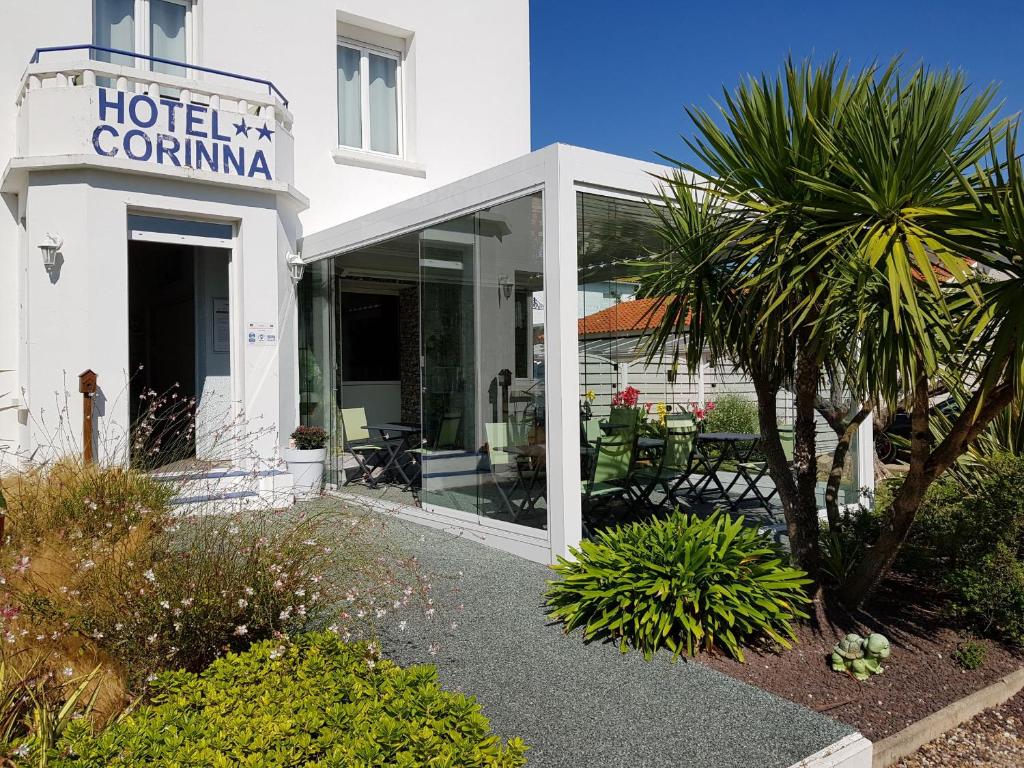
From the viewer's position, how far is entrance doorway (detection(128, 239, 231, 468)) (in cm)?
912

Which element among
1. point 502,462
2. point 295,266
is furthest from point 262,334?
point 502,462

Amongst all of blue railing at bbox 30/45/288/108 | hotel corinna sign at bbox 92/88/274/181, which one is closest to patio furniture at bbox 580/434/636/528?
hotel corinna sign at bbox 92/88/274/181

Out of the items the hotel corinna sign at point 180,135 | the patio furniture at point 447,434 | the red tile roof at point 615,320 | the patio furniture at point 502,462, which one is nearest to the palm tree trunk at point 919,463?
the patio furniture at point 502,462

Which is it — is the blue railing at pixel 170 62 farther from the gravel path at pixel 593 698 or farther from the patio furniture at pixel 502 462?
the gravel path at pixel 593 698

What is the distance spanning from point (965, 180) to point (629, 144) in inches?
110

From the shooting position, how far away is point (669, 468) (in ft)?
24.8

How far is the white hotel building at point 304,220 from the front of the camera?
6.00m

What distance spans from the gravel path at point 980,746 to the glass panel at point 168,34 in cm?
950

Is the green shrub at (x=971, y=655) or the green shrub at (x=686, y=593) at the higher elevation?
the green shrub at (x=686, y=593)

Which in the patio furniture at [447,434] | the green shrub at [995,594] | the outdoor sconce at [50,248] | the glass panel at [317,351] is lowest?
the green shrub at [995,594]

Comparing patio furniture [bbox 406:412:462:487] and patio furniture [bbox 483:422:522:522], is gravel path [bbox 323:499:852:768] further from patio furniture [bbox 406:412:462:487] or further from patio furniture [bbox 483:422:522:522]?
patio furniture [bbox 406:412:462:487]

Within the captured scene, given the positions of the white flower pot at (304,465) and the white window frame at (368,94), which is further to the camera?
the white window frame at (368,94)

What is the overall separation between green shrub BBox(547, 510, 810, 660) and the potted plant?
4544 millimetres

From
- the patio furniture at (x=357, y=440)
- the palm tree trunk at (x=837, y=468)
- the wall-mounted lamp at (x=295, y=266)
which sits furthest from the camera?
the patio furniture at (x=357, y=440)
